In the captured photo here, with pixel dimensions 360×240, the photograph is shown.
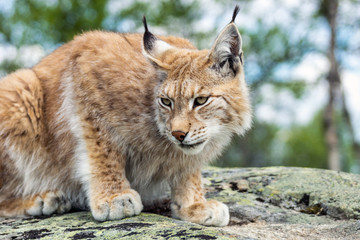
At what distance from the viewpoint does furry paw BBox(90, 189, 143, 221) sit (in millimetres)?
3602

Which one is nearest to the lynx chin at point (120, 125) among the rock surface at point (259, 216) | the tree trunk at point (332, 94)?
the rock surface at point (259, 216)

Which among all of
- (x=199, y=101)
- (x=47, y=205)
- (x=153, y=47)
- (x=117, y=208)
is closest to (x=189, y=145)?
(x=199, y=101)

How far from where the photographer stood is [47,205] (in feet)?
13.3

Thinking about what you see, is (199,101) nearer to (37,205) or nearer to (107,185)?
(107,185)

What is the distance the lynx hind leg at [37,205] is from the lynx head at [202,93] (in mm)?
1269

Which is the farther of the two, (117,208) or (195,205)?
(195,205)

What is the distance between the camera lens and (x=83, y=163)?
13.0ft

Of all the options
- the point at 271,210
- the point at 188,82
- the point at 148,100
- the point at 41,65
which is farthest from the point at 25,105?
the point at 271,210

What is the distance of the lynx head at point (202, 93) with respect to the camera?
349 cm

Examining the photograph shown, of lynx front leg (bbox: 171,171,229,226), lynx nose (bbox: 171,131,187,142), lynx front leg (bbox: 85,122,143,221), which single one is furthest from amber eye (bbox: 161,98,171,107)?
lynx front leg (bbox: 171,171,229,226)

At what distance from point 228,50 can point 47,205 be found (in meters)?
2.25

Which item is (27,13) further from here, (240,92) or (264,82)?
(240,92)

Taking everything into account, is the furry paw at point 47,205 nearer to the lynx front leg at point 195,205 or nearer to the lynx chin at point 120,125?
the lynx chin at point 120,125

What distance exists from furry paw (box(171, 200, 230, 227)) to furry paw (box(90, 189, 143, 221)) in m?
0.47
